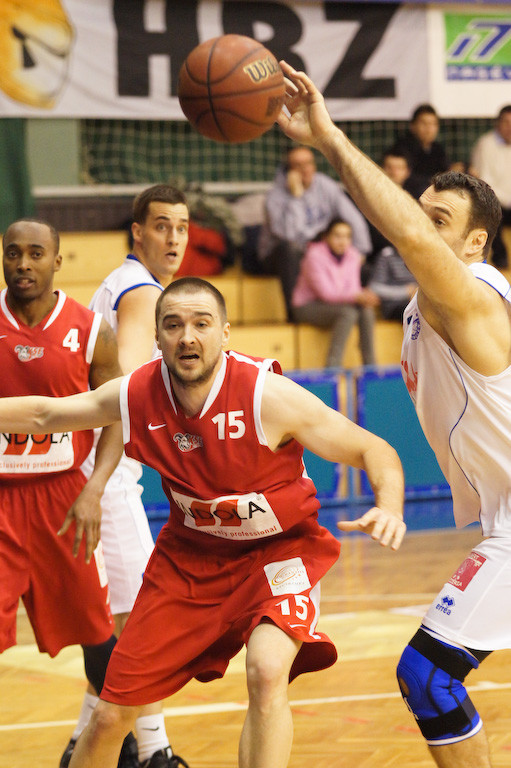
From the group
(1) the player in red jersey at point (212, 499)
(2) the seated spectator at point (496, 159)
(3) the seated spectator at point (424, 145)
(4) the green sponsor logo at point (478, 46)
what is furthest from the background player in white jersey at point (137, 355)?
(4) the green sponsor logo at point (478, 46)

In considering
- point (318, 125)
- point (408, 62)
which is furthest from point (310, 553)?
point (408, 62)

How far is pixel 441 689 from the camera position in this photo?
3322 mm

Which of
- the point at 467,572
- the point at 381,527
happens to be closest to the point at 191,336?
the point at 381,527

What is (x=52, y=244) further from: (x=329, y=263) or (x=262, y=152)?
(x=262, y=152)

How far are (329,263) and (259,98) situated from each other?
6.39m

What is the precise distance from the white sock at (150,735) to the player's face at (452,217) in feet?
7.03

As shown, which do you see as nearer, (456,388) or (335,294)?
(456,388)

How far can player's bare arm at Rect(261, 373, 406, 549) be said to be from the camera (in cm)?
328

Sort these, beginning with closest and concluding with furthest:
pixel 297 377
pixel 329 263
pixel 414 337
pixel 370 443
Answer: pixel 370 443 < pixel 414 337 < pixel 297 377 < pixel 329 263

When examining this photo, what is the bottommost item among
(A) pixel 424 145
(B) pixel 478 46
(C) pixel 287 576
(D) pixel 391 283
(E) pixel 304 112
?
Result: (C) pixel 287 576

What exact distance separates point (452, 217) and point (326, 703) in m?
2.55

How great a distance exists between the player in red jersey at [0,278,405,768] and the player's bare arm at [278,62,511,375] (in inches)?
16.6

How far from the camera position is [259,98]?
4223 millimetres

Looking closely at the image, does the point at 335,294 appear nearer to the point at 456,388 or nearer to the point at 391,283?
the point at 391,283
